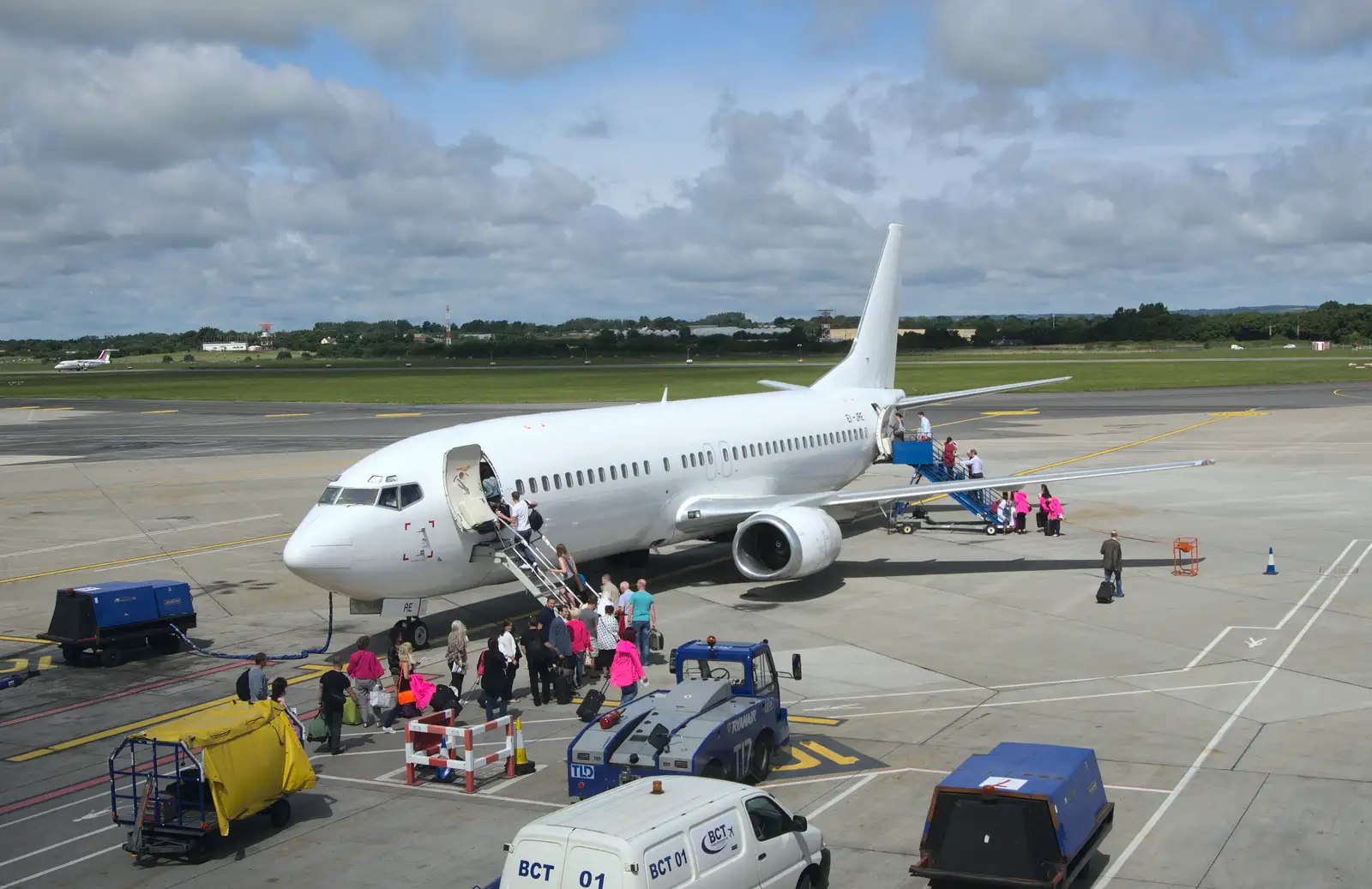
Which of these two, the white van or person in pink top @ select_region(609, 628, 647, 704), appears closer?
the white van

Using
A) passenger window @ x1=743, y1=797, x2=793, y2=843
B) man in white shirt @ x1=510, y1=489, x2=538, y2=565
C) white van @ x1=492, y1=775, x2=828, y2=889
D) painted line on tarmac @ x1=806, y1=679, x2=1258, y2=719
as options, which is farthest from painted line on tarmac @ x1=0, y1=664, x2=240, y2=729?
passenger window @ x1=743, y1=797, x2=793, y2=843

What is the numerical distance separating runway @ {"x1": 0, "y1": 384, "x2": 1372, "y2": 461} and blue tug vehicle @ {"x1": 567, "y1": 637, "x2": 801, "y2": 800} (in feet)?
174

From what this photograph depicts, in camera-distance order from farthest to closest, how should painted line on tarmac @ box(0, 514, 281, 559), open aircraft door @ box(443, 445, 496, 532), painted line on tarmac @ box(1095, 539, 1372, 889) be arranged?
painted line on tarmac @ box(0, 514, 281, 559) → open aircraft door @ box(443, 445, 496, 532) → painted line on tarmac @ box(1095, 539, 1372, 889)

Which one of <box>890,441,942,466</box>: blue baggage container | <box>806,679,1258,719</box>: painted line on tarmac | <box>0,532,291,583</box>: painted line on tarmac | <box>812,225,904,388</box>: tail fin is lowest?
<box>806,679,1258,719</box>: painted line on tarmac

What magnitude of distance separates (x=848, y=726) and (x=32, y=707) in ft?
51.4

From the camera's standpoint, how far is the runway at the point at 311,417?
74.4 m

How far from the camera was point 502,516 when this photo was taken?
1087 inches

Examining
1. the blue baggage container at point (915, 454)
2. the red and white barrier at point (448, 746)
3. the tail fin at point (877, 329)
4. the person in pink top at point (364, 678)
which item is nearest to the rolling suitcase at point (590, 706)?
the red and white barrier at point (448, 746)

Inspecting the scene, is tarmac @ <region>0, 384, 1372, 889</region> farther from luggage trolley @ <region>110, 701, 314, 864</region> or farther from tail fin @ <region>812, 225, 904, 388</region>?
tail fin @ <region>812, 225, 904, 388</region>

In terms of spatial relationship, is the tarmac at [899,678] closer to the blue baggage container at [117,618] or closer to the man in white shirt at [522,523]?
the blue baggage container at [117,618]

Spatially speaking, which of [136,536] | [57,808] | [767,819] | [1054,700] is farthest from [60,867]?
[136,536]

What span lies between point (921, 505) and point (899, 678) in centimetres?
2310

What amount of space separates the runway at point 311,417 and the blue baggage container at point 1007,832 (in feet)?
197

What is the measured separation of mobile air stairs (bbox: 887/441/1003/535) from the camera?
1670 inches
